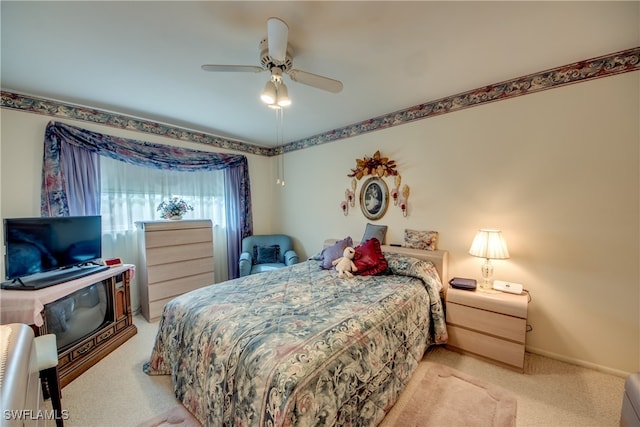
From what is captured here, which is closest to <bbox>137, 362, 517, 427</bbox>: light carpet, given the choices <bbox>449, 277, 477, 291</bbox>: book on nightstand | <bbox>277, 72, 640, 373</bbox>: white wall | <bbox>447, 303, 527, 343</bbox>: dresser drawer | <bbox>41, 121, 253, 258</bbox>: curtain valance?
<bbox>447, 303, 527, 343</bbox>: dresser drawer

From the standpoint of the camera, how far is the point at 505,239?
2.37 metres

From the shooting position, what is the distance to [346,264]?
101 inches

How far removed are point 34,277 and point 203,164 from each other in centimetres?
217

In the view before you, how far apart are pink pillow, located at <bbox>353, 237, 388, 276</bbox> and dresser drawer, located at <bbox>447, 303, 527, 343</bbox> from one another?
0.73m

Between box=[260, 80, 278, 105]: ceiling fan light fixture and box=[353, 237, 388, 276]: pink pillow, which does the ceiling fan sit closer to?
box=[260, 80, 278, 105]: ceiling fan light fixture

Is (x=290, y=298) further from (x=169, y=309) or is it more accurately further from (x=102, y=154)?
(x=102, y=154)

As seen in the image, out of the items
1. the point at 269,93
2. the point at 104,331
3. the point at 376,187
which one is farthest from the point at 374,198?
the point at 104,331

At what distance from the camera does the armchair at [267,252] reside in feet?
12.3

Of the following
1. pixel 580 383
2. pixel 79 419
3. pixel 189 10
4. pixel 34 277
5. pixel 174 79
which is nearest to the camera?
pixel 189 10

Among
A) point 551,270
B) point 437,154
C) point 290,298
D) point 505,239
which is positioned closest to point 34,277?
point 290,298

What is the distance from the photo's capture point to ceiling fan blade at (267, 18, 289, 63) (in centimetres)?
130

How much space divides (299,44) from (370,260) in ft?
6.67

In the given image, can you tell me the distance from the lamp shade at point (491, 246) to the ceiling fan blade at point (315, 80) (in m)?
1.85

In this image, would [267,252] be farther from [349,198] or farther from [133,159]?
[133,159]
